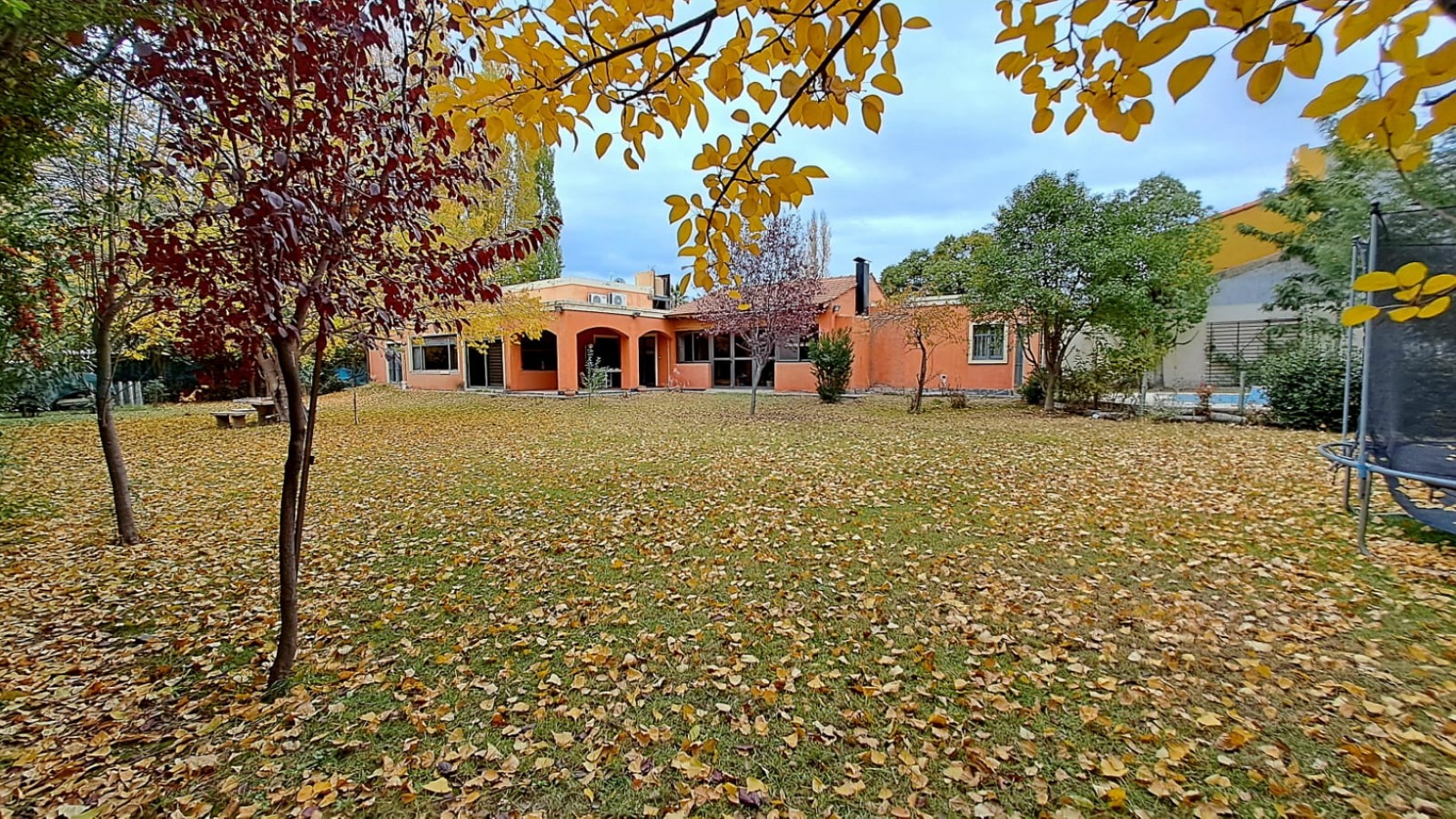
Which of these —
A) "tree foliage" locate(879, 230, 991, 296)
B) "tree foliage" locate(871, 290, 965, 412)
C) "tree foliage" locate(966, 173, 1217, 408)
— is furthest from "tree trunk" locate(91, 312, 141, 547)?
"tree foliage" locate(879, 230, 991, 296)

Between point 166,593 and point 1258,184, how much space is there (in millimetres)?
24258

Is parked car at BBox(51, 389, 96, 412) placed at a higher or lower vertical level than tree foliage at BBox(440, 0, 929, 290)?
lower

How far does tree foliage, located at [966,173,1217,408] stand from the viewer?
1168 centimetres

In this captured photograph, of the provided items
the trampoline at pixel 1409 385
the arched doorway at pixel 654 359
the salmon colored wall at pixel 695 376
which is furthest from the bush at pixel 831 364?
the trampoline at pixel 1409 385

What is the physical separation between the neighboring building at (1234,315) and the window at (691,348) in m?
14.1

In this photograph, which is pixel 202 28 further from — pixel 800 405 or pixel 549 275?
pixel 549 275

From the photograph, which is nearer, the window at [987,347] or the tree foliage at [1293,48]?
the tree foliage at [1293,48]

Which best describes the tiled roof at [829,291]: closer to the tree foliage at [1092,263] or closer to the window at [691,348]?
the window at [691,348]

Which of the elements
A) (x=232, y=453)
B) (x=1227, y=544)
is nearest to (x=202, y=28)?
(x=1227, y=544)

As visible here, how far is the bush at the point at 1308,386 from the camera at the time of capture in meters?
10.0

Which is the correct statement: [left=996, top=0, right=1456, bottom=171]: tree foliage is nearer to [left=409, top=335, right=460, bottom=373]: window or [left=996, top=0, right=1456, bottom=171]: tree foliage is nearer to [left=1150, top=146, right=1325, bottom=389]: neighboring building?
[left=1150, top=146, right=1325, bottom=389]: neighboring building

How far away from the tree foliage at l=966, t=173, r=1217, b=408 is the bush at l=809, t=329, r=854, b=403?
13.4 feet

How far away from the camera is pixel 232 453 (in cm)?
916

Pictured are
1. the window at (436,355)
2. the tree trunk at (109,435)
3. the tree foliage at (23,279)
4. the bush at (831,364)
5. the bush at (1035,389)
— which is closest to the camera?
the tree foliage at (23,279)
